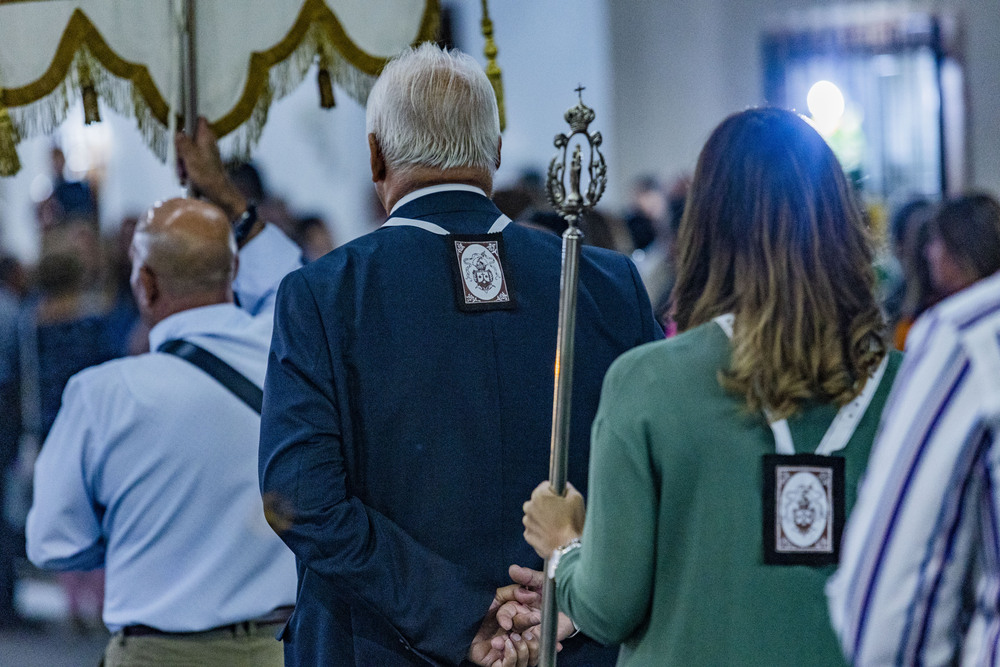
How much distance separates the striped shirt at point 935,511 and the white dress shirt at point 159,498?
5.21ft

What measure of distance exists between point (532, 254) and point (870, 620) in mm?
1040

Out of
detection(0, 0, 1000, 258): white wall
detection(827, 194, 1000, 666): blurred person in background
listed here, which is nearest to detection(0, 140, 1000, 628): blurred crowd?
detection(827, 194, 1000, 666): blurred person in background

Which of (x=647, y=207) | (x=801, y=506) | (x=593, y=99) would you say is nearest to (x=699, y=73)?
(x=593, y=99)

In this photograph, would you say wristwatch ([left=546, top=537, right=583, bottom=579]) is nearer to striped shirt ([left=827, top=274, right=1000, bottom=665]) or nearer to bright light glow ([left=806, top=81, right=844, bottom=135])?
striped shirt ([left=827, top=274, right=1000, bottom=665])

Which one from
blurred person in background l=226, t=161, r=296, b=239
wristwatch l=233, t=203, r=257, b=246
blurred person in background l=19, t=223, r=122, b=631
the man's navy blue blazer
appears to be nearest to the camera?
the man's navy blue blazer

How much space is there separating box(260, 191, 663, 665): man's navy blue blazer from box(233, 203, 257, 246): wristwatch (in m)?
0.92

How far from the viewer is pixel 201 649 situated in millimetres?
2496

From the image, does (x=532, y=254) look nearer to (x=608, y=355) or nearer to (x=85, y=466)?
(x=608, y=355)

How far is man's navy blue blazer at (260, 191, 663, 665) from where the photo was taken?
188 cm

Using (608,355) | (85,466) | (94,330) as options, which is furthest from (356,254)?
(94,330)

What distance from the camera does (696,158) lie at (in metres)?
1.65

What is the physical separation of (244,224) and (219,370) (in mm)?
455

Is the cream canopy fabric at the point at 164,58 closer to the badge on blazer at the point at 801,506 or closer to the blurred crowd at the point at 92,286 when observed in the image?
the blurred crowd at the point at 92,286

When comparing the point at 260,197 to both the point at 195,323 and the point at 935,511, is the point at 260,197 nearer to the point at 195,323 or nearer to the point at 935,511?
the point at 195,323
